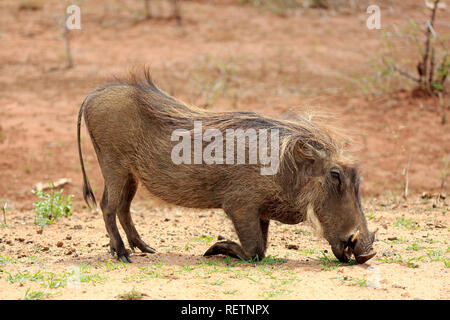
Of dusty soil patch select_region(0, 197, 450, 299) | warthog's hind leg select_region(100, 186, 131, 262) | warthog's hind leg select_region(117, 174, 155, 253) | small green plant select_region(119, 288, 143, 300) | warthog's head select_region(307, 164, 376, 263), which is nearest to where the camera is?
small green plant select_region(119, 288, 143, 300)

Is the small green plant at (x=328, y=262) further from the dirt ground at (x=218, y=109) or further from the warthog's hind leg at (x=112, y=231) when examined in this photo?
the warthog's hind leg at (x=112, y=231)

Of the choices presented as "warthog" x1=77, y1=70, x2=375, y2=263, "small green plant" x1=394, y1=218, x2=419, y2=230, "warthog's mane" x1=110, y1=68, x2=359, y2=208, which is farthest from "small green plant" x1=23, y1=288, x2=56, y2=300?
"small green plant" x1=394, y1=218, x2=419, y2=230

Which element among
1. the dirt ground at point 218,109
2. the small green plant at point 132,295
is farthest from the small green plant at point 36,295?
the small green plant at point 132,295

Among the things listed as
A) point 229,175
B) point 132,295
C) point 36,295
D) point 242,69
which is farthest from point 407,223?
point 242,69

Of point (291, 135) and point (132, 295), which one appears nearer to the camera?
point (132, 295)

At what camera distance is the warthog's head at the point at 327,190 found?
426 centimetres

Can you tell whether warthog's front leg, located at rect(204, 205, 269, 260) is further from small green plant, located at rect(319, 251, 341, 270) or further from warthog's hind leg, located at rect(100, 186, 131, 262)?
warthog's hind leg, located at rect(100, 186, 131, 262)

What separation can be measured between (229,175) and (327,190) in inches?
26.0

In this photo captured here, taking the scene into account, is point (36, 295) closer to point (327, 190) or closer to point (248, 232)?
point (248, 232)

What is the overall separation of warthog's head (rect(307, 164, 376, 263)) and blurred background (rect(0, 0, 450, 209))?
0.76m

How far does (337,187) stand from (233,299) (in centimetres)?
124

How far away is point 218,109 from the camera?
30.7 feet

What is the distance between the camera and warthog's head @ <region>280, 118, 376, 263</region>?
426 cm
